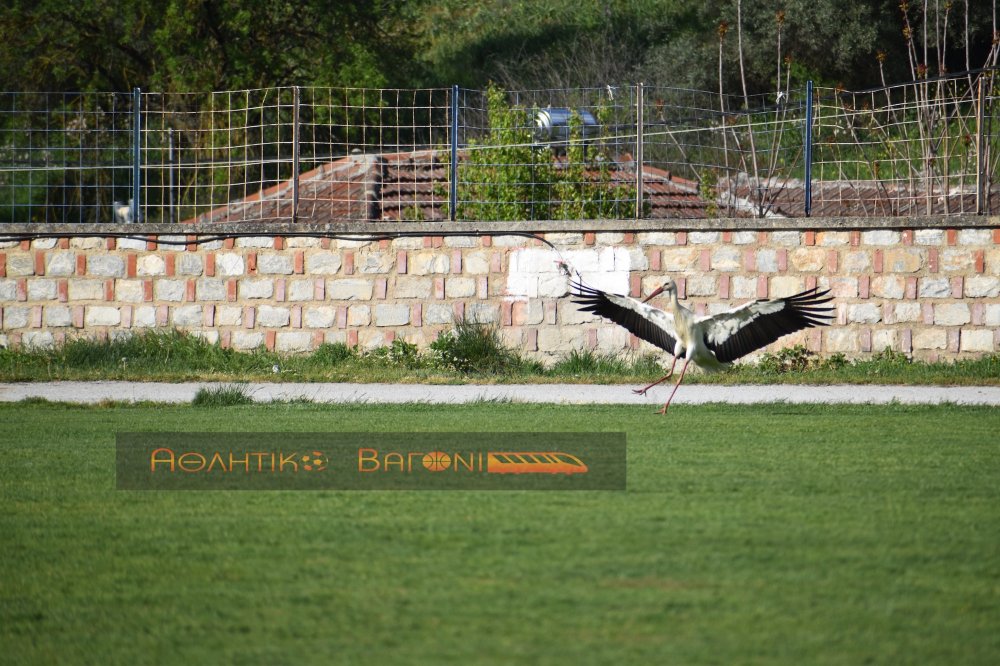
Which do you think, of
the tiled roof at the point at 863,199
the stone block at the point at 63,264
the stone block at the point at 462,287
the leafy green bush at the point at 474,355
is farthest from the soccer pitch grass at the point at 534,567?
the tiled roof at the point at 863,199

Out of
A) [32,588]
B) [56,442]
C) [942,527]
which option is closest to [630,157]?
[56,442]

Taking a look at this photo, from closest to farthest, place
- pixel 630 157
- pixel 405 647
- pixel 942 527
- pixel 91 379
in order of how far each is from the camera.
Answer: pixel 405 647
pixel 942 527
pixel 91 379
pixel 630 157

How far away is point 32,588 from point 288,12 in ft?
78.0

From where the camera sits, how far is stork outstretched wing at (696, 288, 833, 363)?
1077 centimetres

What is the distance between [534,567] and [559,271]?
9.04m

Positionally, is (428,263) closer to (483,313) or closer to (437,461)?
(483,313)

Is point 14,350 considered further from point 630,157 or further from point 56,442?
point 630,157

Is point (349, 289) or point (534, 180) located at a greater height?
point (534, 180)

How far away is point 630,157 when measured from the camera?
56.0ft

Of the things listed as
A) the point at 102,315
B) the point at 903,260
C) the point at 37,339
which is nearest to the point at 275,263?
the point at 102,315

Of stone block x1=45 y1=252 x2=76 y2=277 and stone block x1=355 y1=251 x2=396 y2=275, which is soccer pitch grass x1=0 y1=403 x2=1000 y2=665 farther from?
stone block x1=45 y1=252 x2=76 y2=277

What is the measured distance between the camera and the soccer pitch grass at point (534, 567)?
13.8 feet

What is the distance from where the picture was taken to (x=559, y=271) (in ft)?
46.0

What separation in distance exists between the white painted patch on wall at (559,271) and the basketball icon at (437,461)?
6.12m
